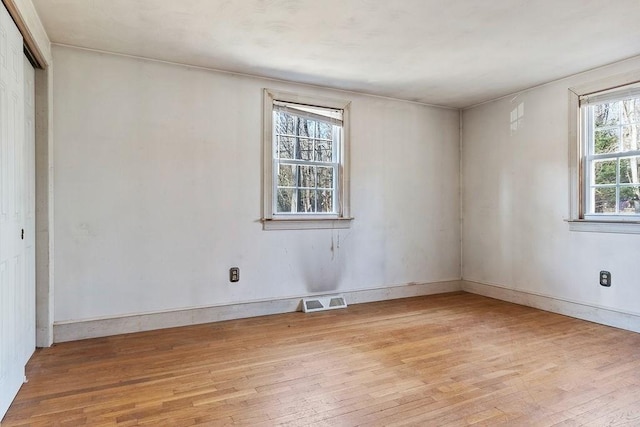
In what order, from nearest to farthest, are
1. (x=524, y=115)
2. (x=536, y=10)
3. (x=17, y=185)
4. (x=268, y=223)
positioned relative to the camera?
(x=17, y=185)
(x=536, y=10)
(x=268, y=223)
(x=524, y=115)

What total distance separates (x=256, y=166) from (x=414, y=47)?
190 cm

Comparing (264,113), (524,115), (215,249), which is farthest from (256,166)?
(524,115)

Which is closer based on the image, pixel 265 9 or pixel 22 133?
pixel 22 133

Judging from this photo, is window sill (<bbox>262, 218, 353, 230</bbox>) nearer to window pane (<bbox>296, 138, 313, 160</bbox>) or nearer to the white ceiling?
window pane (<bbox>296, 138, 313, 160</bbox>)

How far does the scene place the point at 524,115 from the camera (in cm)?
445

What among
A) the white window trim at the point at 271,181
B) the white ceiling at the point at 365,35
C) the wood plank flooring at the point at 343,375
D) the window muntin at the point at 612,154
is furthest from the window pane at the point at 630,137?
the white window trim at the point at 271,181

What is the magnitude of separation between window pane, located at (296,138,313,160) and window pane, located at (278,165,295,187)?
0.18 m

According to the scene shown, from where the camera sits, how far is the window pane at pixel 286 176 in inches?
165

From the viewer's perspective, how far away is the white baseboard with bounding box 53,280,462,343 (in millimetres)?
3254

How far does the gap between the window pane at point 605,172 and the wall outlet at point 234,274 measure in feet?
12.3

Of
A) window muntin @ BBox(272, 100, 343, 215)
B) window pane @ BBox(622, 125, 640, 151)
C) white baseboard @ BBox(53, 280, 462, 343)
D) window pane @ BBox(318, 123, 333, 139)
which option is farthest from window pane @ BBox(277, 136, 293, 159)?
window pane @ BBox(622, 125, 640, 151)

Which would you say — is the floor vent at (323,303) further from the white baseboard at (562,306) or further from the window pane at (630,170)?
the window pane at (630,170)

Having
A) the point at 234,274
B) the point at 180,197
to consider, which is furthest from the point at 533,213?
the point at 180,197

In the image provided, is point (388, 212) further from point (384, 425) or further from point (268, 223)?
point (384, 425)
